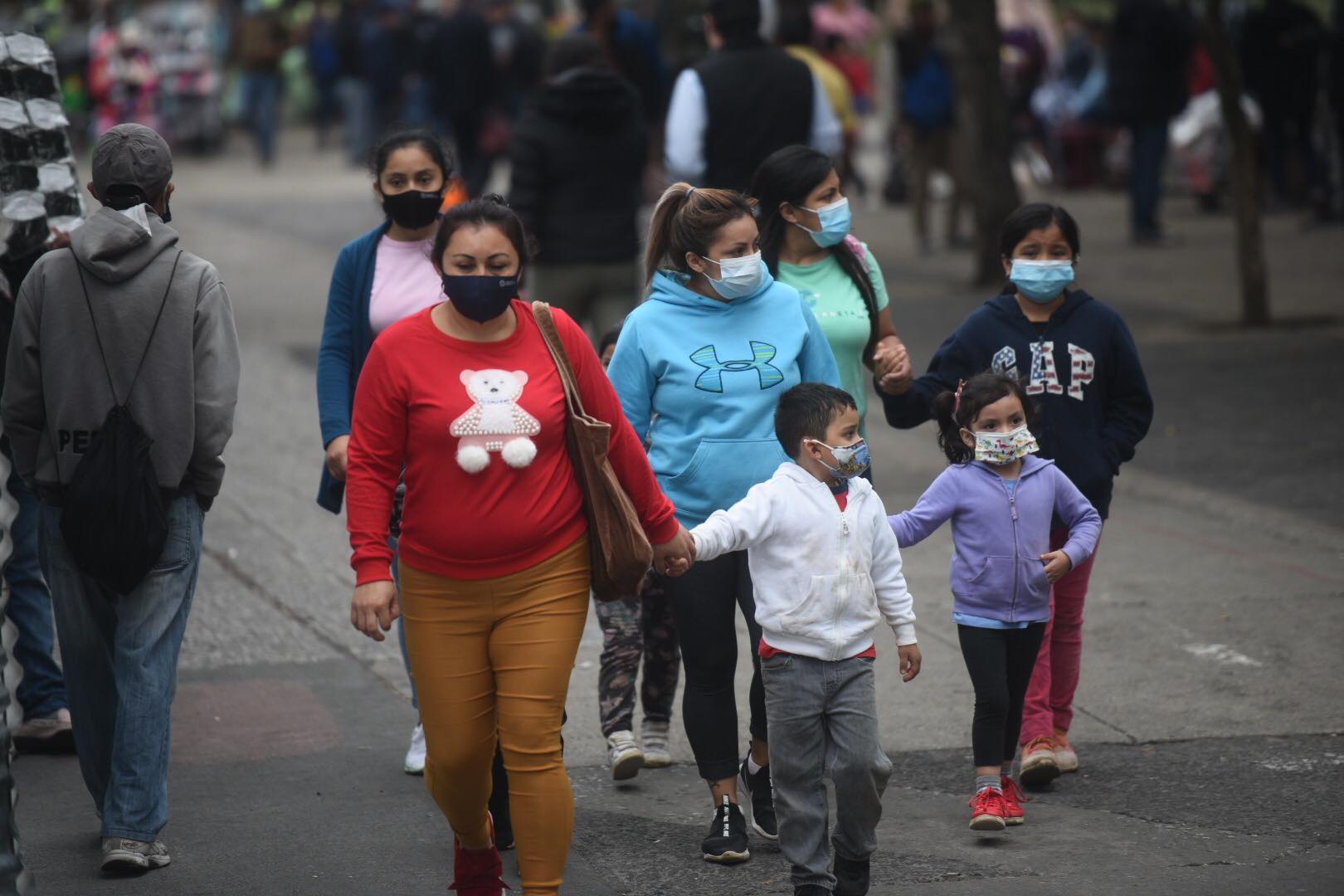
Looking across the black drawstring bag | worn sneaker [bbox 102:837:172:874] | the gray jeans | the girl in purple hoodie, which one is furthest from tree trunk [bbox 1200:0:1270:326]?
worn sneaker [bbox 102:837:172:874]

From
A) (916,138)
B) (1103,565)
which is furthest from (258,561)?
(916,138)

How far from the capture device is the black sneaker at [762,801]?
516 cm

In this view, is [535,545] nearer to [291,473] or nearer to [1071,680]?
[1071,680]

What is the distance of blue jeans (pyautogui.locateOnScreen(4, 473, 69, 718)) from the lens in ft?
19.7

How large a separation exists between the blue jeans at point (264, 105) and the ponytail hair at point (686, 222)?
2249 centimetres

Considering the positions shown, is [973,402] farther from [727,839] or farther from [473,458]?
[473,458]

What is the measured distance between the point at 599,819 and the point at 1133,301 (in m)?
9.85

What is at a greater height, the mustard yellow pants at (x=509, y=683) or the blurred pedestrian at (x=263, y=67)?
the mustard yellow pants at (x=509, y=683)

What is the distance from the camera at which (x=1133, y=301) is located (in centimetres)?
1418

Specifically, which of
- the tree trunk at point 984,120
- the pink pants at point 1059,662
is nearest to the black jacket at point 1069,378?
the pink pants at point 1059,662

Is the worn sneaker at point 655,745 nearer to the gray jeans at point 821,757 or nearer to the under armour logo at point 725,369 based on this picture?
the gray jeans at point 821,757

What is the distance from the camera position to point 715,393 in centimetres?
491

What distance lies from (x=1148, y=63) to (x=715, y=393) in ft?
42.1

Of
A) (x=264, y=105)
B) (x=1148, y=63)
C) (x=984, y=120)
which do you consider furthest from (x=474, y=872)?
(x=264, y=105)
